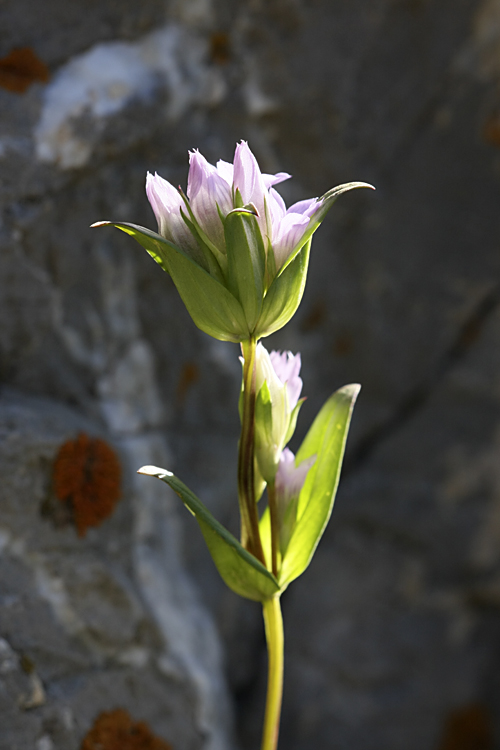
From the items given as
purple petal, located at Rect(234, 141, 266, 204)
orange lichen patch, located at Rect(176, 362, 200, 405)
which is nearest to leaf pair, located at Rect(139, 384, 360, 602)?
purple petal, located at Rect(234, 141, 266, 204)

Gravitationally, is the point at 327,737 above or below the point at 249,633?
below

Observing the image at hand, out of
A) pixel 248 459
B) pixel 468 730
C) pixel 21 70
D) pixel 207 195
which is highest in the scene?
pixel 21 70

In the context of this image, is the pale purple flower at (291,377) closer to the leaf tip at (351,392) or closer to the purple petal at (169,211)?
the leaf tip at (351,392)

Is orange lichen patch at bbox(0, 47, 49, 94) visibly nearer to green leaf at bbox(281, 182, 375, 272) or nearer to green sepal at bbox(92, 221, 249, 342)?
green sepal at bbox(92, 221, 249, 342)

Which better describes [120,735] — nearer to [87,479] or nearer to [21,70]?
[87,479]

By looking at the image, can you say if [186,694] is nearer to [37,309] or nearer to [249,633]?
[249,633]

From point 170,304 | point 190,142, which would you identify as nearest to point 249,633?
point 170,304

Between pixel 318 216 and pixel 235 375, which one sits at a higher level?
pixel 318 216

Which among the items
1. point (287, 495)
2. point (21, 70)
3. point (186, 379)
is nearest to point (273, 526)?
point (287, 495)
